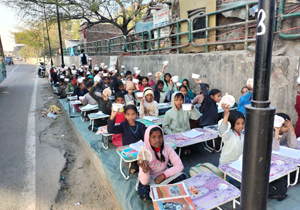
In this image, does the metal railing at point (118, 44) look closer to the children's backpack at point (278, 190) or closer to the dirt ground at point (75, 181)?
the dirt ground at point (75, 181)

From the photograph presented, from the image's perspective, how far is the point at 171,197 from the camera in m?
2.22

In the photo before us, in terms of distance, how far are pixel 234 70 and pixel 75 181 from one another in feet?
15.9

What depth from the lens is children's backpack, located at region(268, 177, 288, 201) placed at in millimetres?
2740

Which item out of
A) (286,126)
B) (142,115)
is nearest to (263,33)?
(286,126)

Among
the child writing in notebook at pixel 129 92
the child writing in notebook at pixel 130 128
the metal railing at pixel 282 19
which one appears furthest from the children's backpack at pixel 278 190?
the child writing in notebook at pixel 129 92

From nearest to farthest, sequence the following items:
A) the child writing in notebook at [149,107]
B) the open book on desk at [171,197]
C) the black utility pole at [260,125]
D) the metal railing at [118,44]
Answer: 1. the black utility pole at [260,125]
2. the open book on desk at [171,197]
3. the child writing in notebook at [149,107]
4. the metal railing at [118,44]

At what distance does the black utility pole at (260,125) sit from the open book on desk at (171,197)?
0.73 m

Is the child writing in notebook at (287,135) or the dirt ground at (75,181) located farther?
the dirt ground at (75,181)

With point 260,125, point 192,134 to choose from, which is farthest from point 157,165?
point 260,125

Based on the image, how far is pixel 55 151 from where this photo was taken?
5.20m

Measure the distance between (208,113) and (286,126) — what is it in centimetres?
168

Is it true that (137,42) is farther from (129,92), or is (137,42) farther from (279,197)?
(279,197)

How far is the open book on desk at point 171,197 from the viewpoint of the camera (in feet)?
6.92

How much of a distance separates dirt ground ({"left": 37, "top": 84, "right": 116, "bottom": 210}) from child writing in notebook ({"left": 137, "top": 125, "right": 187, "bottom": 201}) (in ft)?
2.71
